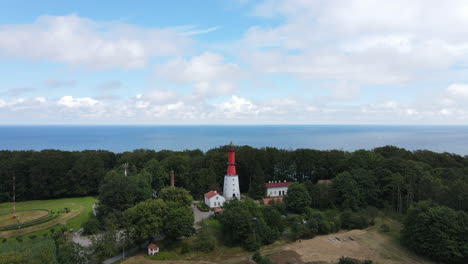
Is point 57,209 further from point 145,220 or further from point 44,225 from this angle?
point 145,220

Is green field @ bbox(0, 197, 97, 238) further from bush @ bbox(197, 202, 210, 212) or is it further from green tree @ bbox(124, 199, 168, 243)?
bush @ bbox(197, 202, 210, 212)

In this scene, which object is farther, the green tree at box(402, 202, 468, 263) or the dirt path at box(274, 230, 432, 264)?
the dirt path at box(274, 230, 432, 264)

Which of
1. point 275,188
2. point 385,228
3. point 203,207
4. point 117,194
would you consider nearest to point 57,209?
point 117,194

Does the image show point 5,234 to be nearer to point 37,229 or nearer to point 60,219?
point 37,229

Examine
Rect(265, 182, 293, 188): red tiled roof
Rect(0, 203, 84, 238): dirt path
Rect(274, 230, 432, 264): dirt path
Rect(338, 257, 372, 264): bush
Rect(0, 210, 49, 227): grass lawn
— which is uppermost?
Rect(265, 182, 293, 188): red tiled roof

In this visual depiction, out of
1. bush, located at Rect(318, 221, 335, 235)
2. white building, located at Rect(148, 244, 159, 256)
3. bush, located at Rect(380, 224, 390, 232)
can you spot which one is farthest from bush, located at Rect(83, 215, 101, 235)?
bush, located at Rect(380, 224, 390, 232)

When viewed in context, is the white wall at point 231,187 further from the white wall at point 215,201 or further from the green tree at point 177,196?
the green tree at point 177,196

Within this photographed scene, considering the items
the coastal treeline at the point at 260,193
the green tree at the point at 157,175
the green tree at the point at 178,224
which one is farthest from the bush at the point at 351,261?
the green tree at the point at 157,175
